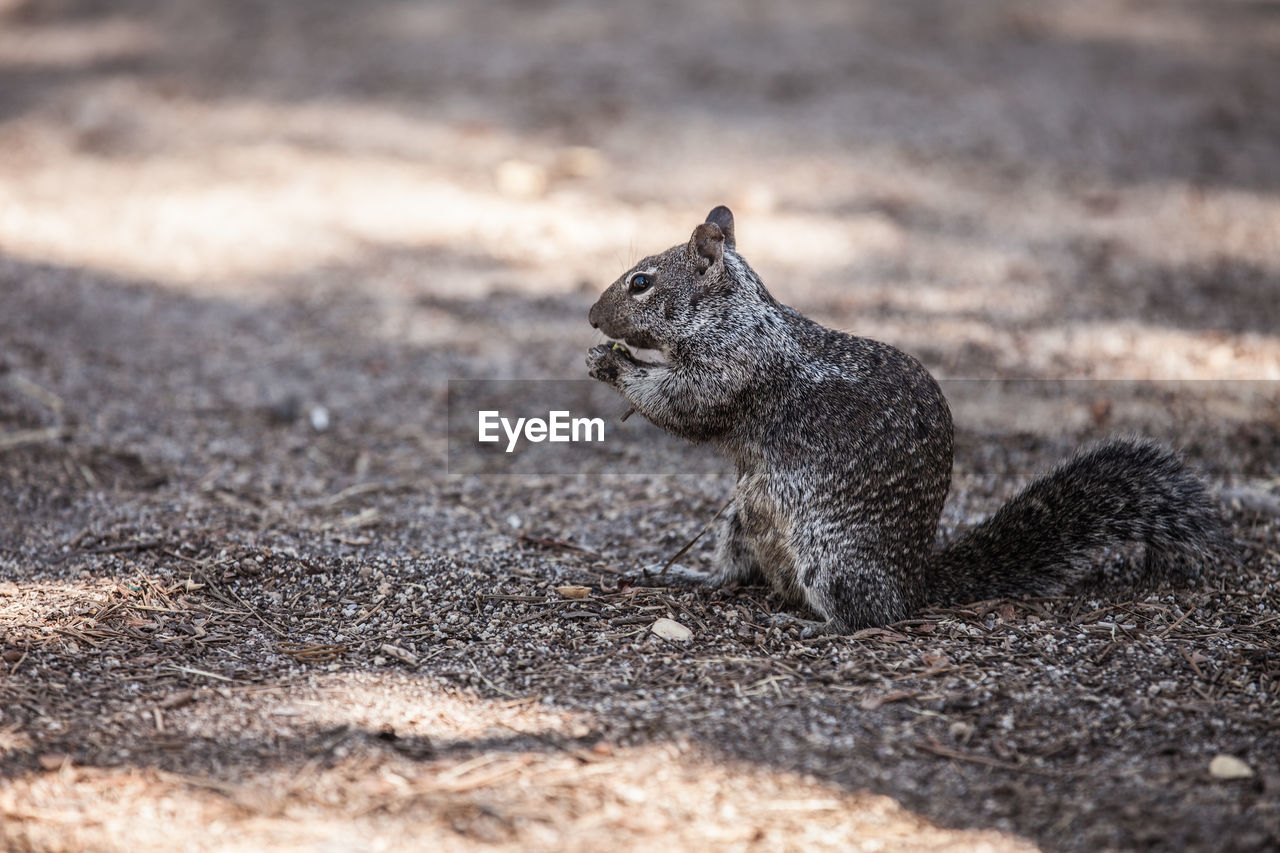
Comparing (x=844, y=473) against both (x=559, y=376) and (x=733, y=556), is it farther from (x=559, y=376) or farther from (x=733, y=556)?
(x=559, y=376)

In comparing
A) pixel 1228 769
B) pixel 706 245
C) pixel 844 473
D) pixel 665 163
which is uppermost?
pixel 665 163

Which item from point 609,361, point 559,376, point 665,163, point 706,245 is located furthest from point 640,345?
point 665,163

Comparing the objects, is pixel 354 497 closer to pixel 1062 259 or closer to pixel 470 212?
pixel 470 212

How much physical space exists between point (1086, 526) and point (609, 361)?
1.65 meters

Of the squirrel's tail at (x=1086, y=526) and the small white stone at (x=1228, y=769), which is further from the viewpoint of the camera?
the squirrel's tail at (x=1086, y=526)

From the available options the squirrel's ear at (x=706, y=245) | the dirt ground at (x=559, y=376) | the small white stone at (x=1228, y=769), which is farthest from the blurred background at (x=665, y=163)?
the small white stone at (x=1228, y=769)

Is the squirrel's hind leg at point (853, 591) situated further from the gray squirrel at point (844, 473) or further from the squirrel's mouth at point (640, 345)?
the squirrel's mouth at point (640, 345)

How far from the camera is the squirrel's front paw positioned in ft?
12.8

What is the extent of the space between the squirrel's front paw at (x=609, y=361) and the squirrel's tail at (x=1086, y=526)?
1.23 metres

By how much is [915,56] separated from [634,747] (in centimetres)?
830

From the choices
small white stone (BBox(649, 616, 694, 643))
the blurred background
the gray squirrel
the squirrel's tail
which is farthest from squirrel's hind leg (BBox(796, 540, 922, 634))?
the blurred background

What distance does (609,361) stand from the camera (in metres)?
3.90

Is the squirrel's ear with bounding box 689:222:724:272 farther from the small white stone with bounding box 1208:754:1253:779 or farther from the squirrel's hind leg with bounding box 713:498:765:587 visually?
the small white stone with bounding box 1208:754:1253:779

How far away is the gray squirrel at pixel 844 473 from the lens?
3.55 metres
